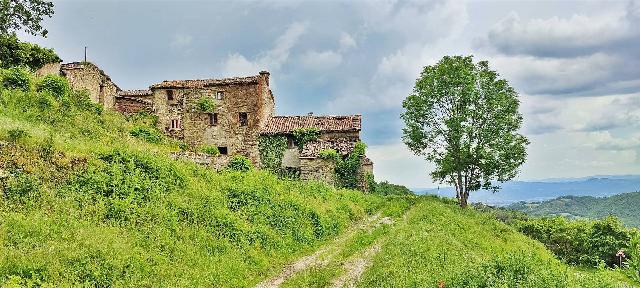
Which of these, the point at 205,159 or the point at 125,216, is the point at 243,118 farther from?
the point at 125,216

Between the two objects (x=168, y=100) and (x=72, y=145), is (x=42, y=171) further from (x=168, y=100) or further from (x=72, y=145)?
(x=168, y=100)

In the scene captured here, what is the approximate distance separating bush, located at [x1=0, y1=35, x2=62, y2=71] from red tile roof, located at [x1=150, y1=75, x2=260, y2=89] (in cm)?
1009

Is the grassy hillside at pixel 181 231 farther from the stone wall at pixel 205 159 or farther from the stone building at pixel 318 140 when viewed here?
the stone building at pixel 318 140

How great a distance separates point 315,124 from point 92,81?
19742mm

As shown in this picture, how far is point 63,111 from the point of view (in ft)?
87.7

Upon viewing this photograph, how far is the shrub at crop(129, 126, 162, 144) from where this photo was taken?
115 feet

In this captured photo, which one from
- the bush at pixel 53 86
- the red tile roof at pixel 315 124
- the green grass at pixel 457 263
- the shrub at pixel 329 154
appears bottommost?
the green grass at pixel 457 263

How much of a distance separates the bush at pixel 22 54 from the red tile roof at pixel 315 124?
17990 mm

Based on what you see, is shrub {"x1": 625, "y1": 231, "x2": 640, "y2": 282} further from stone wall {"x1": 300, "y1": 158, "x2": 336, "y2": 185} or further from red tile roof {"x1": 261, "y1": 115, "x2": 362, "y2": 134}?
red tile roof {"x1": 261, "y1": 115, "x2": 362, "y2": 134}

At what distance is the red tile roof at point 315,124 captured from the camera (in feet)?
134

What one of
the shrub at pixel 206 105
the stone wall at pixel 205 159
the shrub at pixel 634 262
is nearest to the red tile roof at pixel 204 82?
the shrub at pixel 206 105

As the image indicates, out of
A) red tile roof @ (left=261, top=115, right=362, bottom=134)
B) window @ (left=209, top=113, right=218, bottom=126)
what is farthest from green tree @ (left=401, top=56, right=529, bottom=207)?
window @ (left=209, top=113, right=218, bottom=126)

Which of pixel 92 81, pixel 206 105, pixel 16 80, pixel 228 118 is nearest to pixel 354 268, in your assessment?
pixel 16 80

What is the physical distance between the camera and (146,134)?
36.1 m
